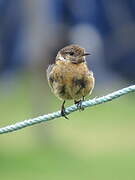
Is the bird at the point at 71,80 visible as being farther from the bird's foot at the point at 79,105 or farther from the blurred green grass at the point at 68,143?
the blurred green grass at the point at 68,143

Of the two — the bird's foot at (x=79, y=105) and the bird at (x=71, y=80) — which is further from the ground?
the bird at (x=71, y=80)

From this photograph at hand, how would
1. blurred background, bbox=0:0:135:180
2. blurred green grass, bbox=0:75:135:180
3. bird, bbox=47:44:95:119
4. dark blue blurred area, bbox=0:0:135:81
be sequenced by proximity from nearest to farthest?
1. bird, bbox=47:44:95:119
2. blurred green grass, bbox=0:75:135:180
3. blurred background, bbox=0:0:135:180
4. dark blue blurred area, bbox=0:0:135:81

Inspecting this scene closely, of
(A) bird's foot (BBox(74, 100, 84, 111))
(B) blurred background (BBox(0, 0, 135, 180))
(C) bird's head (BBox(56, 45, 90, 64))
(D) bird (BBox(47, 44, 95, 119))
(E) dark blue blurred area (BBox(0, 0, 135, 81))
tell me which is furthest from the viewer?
(E) dark blue blurred area (BBox(0, 0, 135, 81))

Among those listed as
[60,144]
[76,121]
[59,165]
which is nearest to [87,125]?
[76,121]

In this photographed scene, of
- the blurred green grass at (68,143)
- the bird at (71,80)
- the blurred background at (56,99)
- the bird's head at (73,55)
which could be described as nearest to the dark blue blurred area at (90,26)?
the blurred background at (56,99)

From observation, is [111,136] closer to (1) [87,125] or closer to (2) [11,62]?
(1) [87,125]

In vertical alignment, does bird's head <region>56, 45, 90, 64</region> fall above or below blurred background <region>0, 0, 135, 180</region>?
below

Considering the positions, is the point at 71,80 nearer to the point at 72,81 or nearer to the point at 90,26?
the point at 72,81

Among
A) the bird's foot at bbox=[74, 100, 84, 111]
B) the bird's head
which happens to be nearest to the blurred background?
the bird's head

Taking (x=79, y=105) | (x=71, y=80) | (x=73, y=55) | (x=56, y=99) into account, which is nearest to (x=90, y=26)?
(x=56, y=99)

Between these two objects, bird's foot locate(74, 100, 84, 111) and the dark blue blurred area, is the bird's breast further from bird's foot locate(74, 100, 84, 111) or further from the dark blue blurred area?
the dark blue blurred area
